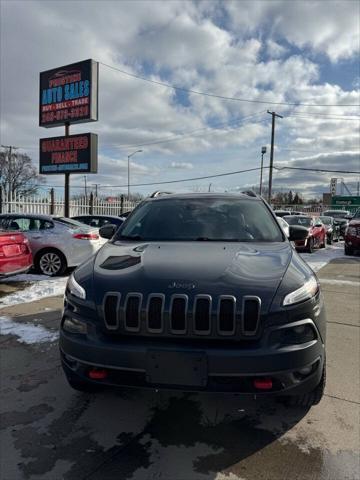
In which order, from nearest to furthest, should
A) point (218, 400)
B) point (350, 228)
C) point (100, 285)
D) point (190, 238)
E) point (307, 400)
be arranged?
point (100, 285)
point (307, 400)
point (218, 400)
point (190, 238)
point (350, 228)

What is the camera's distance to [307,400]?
303cm

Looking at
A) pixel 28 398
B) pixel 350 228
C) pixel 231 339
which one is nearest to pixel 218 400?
pixel 231 339

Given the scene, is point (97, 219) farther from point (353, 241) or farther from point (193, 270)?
point (193, 270)

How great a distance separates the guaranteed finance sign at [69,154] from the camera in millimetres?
15707

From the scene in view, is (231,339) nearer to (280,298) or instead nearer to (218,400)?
(280,298)

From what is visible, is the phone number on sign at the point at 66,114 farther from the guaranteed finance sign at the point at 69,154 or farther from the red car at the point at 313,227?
the red car at the point at 313,227

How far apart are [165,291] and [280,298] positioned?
718 mm

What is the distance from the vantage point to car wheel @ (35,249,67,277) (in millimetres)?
9242

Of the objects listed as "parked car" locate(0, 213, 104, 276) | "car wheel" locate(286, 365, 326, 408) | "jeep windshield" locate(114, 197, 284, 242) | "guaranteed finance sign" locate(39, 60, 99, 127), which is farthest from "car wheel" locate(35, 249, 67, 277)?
"guaranteed finance sign" locate(39, 60, 99, 127)

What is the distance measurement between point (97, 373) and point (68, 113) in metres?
15.2

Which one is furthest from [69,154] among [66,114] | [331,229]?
[331,229]

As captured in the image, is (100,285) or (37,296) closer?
(100,285)

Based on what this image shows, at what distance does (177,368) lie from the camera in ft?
8.18

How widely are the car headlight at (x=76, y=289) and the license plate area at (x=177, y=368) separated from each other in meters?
0.65
